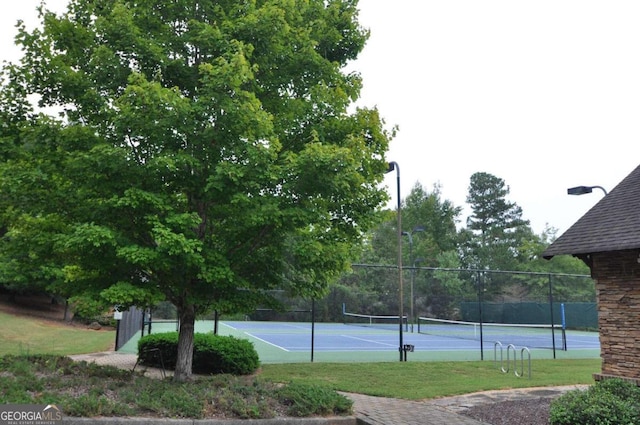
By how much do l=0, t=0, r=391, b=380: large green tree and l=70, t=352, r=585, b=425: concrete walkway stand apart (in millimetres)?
2169

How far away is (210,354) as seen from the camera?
1194 centimetres

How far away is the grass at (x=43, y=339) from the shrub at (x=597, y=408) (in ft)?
42.5

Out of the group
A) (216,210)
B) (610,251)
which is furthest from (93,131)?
(610,251)

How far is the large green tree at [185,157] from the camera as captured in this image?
693cm

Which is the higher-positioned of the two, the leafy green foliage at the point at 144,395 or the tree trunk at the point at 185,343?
the tree trunk at the point at 185,343

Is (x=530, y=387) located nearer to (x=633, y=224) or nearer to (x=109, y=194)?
(x=633, y=224)

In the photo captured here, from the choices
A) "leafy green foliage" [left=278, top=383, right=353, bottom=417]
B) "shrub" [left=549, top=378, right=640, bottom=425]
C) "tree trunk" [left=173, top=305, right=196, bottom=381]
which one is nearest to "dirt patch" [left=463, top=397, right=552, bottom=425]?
"shrub" [left=549, top=378, right=640, bottom=425]

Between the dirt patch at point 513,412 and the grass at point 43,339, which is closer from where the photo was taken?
the dirt patch at point 513,412

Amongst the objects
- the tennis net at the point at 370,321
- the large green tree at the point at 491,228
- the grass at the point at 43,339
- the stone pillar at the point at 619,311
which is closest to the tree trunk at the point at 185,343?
the stone pillar at the point at 619,311

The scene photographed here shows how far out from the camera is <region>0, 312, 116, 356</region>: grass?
17456mm

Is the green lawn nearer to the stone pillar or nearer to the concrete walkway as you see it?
the concrete walkway

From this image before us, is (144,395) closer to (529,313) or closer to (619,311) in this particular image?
(619,311)

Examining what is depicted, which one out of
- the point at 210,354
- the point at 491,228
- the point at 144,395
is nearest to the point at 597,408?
the point at 144,395

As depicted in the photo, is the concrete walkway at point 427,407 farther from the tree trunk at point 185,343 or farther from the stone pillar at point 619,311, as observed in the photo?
the stone pillar at point 619,311
